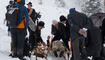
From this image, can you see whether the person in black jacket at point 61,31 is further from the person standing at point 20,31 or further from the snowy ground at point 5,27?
the person standing at point 20,31

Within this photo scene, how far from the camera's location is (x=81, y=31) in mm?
6312

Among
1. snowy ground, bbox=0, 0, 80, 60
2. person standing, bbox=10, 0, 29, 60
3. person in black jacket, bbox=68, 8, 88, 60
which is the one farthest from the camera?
snowy ground, bbox=0, 0, 80, 60

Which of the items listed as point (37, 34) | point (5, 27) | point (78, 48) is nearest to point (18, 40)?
point (37, 34)

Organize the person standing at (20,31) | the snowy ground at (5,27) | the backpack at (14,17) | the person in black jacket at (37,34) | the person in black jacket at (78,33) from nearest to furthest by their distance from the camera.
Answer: the person in black jacket at (78,33) < the backpack at (14,17) < the person standing at (20,31) < the person in black jacket at (37,34) < the snowy ground at (5,27)

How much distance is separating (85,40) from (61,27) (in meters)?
0.97

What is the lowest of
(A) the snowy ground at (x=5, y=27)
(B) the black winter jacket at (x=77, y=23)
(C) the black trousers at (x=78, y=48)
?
(A) the snowy ground at (x=5, y=27)

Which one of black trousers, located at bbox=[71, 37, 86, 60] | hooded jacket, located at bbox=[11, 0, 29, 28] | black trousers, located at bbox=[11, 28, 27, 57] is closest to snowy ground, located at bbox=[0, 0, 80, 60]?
black trousers, located at bbox=[11, 28, 27, 57]

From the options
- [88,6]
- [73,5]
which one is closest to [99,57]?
[88,6]

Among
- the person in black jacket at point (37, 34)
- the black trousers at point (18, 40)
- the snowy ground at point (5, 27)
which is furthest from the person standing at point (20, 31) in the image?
the person in black jacket at point (37, 34)

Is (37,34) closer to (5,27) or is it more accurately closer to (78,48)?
(78,48)

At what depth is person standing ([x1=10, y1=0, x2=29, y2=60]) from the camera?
6779 millimetres

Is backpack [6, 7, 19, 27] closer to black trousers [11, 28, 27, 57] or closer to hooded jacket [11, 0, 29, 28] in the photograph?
hooded jacket [11, 0, 29, 28]

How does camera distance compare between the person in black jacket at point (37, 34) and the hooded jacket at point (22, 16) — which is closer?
the hooded jacket at point (22, 16)

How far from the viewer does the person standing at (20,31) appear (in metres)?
6.78
